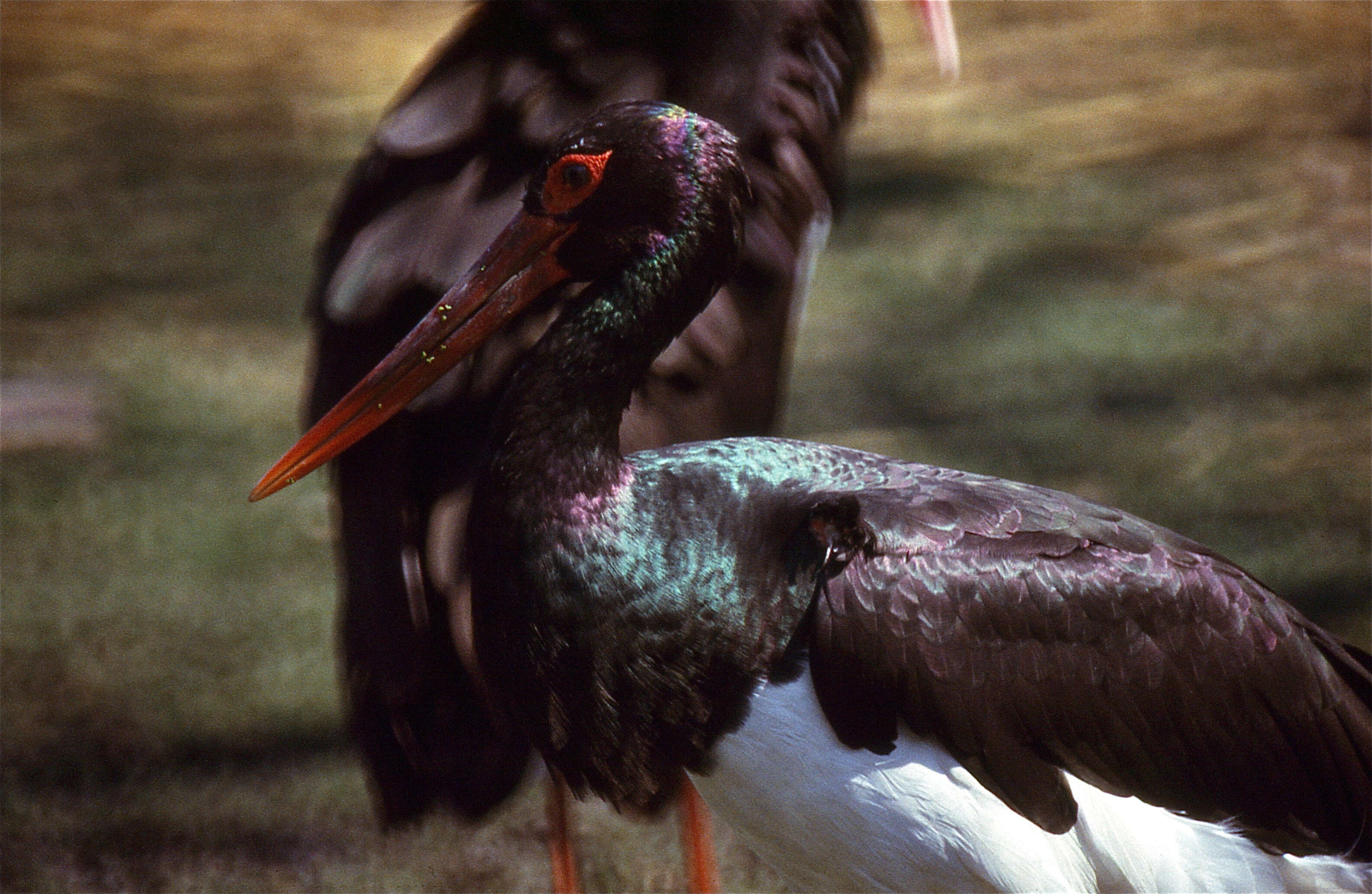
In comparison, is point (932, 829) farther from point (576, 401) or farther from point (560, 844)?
point (560, 844)

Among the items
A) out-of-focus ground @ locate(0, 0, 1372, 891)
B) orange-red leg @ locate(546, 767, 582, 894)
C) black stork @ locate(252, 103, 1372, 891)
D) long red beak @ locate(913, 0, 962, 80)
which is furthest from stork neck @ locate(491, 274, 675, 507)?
long red beak @ locate(913, 0, 962, 80)

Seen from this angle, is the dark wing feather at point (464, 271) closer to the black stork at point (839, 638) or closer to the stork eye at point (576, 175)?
the black stork at point (839, 638)

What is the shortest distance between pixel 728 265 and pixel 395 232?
0.53 m

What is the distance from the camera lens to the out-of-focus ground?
2914mm

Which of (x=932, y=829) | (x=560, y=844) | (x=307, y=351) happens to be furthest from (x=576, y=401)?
(x=307, y=351)

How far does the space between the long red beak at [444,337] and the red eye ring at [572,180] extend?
0.04 metres

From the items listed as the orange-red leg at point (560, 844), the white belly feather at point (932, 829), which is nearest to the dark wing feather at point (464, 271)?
the orange-red leg at point (560, 844)

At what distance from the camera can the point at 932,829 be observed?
1.87 metres

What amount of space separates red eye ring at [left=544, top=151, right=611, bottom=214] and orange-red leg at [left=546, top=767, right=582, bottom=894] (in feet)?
2.87

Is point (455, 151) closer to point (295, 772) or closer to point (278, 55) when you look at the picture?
point (295, 772)

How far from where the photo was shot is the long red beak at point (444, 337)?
1.98 meters

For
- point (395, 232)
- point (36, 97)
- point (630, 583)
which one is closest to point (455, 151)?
point (395, 232)

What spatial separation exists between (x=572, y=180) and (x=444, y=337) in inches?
9.8

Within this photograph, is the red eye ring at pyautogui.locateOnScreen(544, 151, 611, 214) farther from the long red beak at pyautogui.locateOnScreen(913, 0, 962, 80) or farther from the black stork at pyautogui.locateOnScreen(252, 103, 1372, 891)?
the long red beak at pyautogui.locateOnScreen(913, 0, 962, 80)
